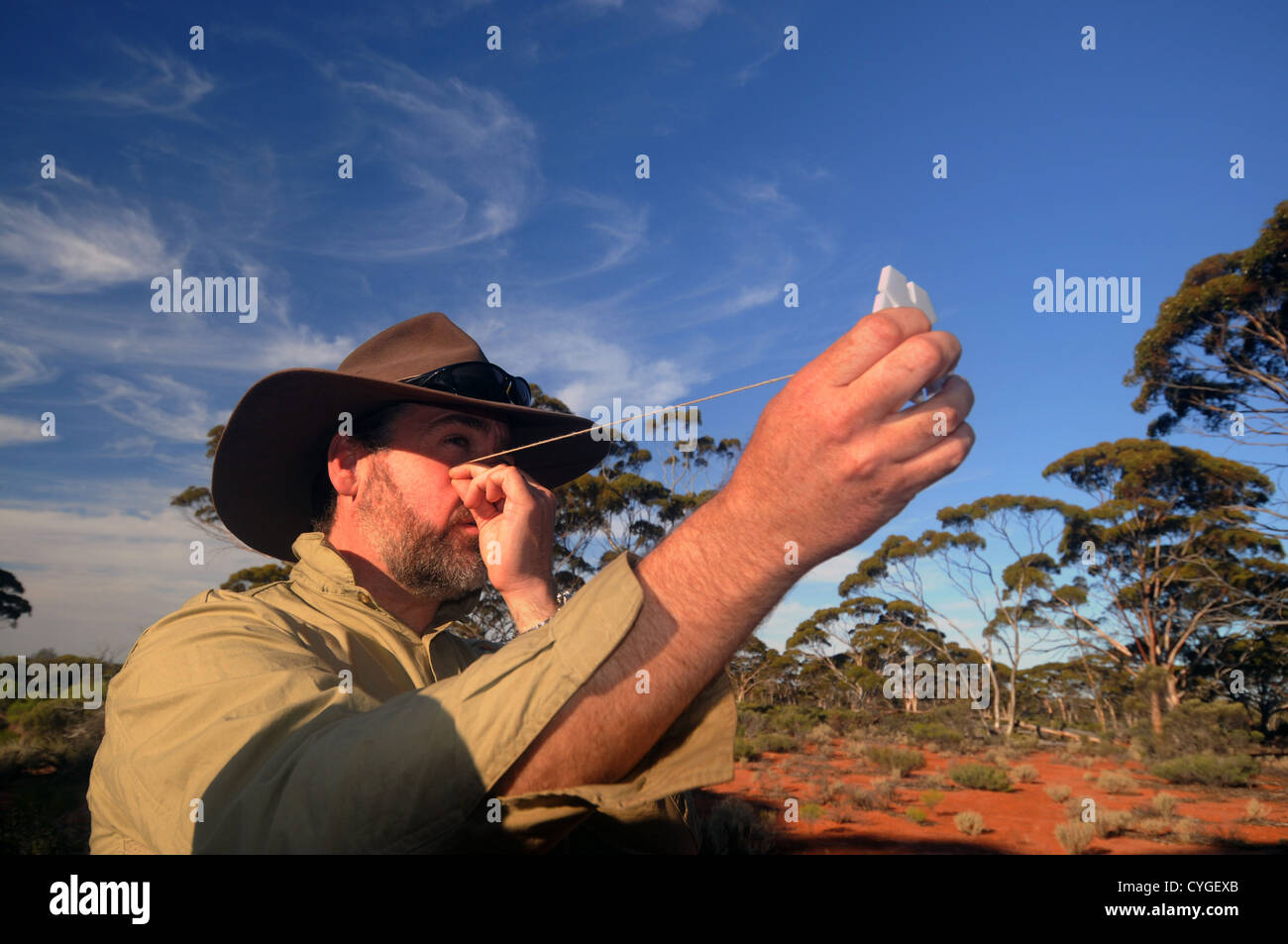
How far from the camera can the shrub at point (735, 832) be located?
34.4 feet

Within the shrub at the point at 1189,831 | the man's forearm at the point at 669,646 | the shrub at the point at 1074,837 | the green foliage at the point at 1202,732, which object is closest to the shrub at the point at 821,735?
the green foliage at the point at 1202,732

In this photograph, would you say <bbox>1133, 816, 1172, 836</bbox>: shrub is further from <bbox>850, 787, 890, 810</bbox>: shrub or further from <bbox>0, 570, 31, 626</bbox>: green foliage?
<bbox>0, 570, 31, 626</bbox>: green foliage

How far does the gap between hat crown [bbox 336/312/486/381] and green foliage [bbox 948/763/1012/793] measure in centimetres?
1844

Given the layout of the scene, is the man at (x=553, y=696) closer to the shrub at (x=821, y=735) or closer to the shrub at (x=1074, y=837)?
the shrub at (x=1074, y=837)

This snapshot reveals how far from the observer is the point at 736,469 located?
90 cm

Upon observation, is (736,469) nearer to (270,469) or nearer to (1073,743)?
(270,469)

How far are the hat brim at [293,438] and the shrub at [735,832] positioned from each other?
901 cm

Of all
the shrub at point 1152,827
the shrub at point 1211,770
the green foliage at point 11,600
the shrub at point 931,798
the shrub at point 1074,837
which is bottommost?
the shrub at point 1211,770

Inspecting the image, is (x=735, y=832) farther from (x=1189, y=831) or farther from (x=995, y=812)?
(x=1189, y=831)

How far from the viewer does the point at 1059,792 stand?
51.2 feet

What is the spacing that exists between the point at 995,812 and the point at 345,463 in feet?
52.9

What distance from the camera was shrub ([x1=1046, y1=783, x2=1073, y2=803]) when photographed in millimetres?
15445

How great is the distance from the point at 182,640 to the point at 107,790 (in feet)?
1.41
